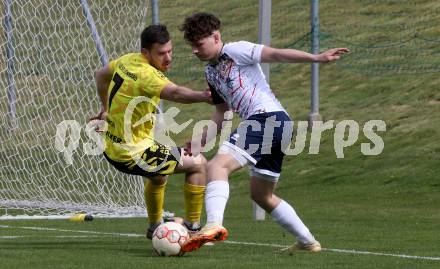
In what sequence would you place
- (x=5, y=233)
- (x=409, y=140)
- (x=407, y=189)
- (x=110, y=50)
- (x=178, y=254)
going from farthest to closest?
1. (x=409, y=140)
2. (x=407, y=189)
3. (x=110, y=50)
4. (x=5, y=233)
5. (x=178, y=254)

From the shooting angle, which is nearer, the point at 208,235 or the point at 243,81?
the point at 208,235

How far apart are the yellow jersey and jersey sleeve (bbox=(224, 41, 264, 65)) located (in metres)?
0.78

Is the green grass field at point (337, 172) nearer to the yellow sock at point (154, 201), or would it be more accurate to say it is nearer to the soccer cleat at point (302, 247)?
the soccer cleat at point (302, 247)

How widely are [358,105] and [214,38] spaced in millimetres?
12659

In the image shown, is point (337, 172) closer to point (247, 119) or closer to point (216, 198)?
point (247, 119)

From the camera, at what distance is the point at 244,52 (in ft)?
29.0

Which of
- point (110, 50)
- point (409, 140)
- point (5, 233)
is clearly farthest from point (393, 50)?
point (5, 233)

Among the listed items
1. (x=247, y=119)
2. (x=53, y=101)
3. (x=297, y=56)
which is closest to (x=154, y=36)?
(x=247, y=119)

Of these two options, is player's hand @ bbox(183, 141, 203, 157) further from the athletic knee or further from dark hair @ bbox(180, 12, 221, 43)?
the athletic knee

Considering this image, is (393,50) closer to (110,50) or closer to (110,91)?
(110,50)

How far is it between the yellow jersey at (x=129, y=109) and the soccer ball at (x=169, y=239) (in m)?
0.94

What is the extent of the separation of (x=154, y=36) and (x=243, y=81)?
1.07 metres

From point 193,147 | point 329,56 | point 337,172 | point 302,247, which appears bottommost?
point 337,172

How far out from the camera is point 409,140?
1880 cm
